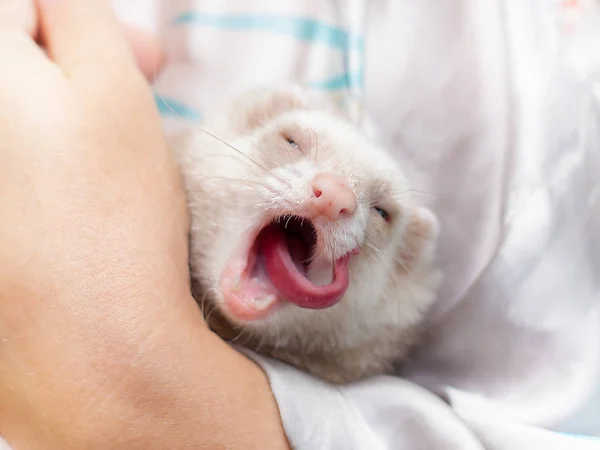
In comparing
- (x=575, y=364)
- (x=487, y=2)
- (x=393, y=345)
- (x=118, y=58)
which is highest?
(x=487, y=2)

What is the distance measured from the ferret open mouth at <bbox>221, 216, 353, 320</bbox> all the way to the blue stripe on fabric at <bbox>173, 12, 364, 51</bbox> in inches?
28.8

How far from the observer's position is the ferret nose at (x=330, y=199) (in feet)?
2.57

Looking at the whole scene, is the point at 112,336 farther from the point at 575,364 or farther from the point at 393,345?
the point at 575,364

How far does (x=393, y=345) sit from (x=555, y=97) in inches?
25.0

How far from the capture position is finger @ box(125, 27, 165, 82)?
4.25ft

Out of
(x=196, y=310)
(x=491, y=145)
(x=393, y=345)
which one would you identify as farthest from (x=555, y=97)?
(x=196, y=310)

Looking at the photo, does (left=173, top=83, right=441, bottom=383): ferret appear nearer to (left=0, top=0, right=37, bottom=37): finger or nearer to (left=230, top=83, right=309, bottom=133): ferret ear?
(left=230, top=83, right=309, bottom=133): ferret ear

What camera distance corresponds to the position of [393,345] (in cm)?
115

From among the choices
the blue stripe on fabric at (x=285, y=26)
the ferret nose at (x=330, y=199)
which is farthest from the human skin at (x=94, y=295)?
the blue stripe on fabric at (x=285, y=26)

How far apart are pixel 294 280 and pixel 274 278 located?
4 centimetres

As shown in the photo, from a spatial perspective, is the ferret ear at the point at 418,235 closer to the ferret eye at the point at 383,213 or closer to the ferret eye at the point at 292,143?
the ferret eye at the point at 383,213

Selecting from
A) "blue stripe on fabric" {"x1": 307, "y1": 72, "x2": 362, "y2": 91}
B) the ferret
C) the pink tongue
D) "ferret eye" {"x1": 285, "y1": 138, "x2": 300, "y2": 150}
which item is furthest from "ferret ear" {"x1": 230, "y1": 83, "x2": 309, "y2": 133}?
the pink tongue

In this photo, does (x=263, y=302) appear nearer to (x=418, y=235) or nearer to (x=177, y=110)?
(x=418, y=235)

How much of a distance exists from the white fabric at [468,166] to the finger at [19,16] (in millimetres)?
459
